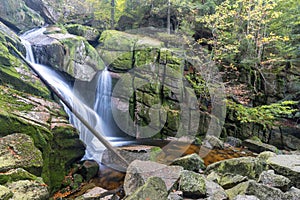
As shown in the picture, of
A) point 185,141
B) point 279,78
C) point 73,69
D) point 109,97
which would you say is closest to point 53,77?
point 73,69

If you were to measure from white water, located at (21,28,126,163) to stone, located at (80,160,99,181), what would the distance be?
1414 mm

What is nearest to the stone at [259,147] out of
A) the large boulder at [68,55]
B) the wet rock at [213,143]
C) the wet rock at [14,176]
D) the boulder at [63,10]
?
the wet rock at [213,143]

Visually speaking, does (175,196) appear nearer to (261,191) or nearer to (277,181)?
(261,191)

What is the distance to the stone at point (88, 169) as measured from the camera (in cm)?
518

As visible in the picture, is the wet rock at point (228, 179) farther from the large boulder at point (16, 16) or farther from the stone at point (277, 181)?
the large boulder at point (16, 16)

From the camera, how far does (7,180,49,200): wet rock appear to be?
299 centimetres

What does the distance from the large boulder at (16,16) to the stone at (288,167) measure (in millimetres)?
13230

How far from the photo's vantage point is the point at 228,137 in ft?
35.7

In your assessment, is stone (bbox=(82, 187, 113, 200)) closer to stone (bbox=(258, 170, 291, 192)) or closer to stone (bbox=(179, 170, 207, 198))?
stone (bbox=(179, 170, 207, 198))

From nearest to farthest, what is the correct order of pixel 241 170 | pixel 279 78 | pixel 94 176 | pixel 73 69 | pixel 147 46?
pixel 241 170
pixel 94 176
pixel 73 69
pixel 147 46
pixel 279 78

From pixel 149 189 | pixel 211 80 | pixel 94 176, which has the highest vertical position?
pixel 211 80

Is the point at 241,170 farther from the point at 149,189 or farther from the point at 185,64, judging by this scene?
the point at 185,64

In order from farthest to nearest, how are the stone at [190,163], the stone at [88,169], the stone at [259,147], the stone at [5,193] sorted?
the stone at [259,147] → the stone at [190,163] → the stone at [88,169] → the stone at [5,193]

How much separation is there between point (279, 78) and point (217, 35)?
503cm
